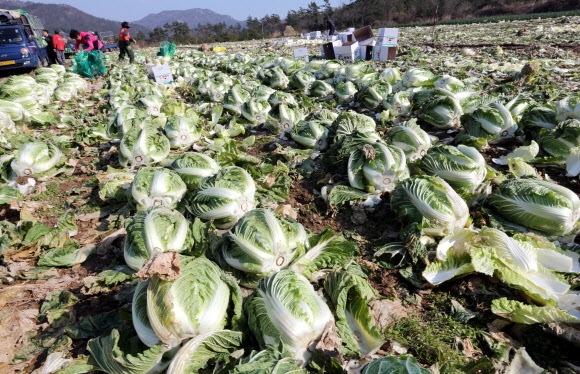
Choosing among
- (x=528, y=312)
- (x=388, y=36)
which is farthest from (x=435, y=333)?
(x=388, y=36)

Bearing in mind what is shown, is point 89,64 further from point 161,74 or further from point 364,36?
point 364,36

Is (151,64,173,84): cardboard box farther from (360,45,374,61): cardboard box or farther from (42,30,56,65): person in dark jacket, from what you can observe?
(42,30,56,65): person in dark jacket

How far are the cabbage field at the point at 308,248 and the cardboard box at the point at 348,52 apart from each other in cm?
1017

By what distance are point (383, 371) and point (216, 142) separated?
692cm

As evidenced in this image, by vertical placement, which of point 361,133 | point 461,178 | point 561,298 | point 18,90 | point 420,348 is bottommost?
point 420,348

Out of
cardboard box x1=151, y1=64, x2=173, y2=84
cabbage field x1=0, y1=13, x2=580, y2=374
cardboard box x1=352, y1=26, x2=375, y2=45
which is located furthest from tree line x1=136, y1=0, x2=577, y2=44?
cabbage field x1=0, y1=13, x2=580, y2=374

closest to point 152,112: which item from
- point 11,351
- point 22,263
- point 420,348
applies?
point 22,263

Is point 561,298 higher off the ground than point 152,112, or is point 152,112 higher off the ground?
point 152,112

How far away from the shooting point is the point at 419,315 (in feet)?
12.8

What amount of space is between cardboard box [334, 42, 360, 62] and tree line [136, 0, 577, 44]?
6032cm

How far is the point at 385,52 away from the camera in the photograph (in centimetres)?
1814

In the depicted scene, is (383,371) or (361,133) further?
(361,133)

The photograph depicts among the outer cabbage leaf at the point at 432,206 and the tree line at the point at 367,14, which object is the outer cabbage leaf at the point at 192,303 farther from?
the tree line at the point at 367,14

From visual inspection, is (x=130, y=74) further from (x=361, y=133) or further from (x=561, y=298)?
(x=561, y=298)
